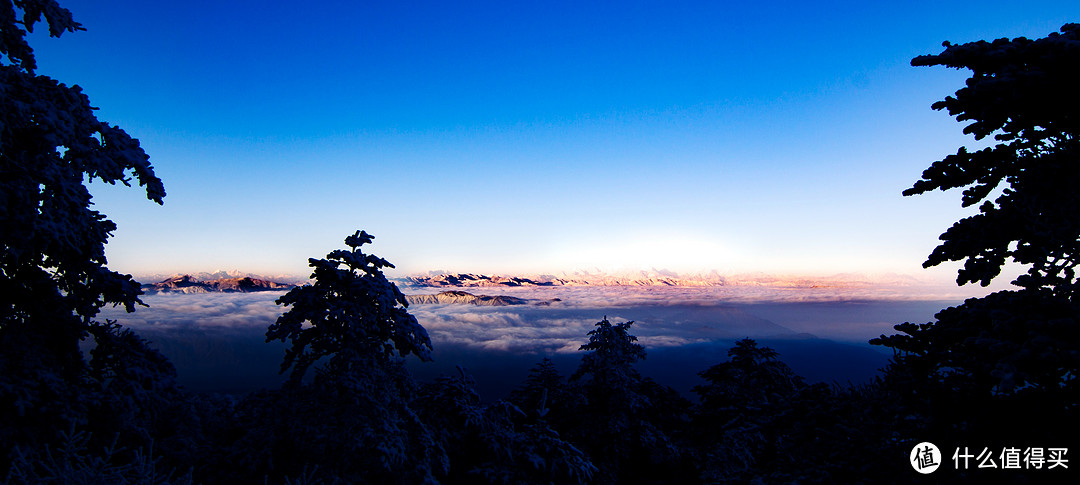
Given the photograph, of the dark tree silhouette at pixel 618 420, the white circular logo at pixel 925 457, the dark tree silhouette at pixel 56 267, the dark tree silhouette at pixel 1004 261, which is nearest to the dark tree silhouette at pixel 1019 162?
the dark tree silhouette at pixel 1004 261

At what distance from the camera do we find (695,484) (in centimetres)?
2447

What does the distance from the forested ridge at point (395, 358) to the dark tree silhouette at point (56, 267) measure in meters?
0.03

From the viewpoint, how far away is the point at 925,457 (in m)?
4.84

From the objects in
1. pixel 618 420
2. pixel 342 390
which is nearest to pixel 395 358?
pixel 342 390

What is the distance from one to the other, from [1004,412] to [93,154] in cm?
1323

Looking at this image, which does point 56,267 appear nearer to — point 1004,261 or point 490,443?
point 490,443

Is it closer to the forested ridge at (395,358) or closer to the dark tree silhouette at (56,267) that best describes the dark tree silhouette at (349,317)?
the forested ridge at (395,358)

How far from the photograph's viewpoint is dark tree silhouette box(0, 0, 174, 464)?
23.7ft

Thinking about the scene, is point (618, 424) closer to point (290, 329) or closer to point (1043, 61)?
point (290, 329)

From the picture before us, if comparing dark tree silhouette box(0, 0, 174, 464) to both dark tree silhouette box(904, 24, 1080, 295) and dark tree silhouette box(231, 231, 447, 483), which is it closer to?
dark tree silhouette box(231, 231, 447, 483)

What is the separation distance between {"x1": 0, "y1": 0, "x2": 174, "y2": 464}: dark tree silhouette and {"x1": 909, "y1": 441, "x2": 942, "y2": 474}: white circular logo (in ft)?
38.2

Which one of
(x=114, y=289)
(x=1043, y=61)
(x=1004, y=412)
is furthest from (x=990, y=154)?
(x=114, y=289)

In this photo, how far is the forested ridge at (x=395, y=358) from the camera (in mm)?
4453

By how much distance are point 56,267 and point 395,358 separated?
748 centimetres
